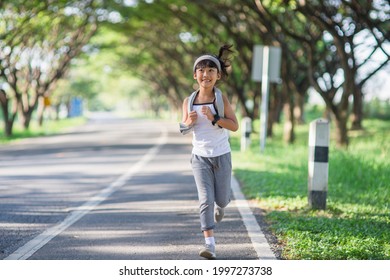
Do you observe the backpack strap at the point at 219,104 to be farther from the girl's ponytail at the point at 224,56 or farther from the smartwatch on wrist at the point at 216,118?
the girl's ponytail at the point at 224,56

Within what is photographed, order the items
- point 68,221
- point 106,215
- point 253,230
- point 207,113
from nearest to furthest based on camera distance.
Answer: point 207,113 → point 253,230 → point 68,221 → point 106,215

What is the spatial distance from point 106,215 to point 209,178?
253cm

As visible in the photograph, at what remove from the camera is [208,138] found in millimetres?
4965

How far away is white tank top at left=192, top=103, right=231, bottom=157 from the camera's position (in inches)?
194

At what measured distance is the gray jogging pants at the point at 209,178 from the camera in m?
4.99

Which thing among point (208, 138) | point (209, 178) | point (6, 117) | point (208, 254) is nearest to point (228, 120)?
point (208, 138)

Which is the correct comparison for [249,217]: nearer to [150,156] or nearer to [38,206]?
[38,206]

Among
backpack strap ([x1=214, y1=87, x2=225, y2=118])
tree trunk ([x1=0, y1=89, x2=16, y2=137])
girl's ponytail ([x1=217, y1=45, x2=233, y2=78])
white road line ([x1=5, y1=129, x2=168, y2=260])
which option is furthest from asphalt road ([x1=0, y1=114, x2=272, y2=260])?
tree trunk ([x1=0, y1=89, x2=16, y2=137])

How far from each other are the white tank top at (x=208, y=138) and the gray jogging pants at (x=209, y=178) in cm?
5

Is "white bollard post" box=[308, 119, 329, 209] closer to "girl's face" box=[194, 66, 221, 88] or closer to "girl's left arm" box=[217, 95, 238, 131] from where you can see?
"girl's left arm" box=[217, 95, 238, 131]

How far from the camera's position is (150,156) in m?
16.4

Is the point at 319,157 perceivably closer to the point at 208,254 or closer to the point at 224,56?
the point at 224,56

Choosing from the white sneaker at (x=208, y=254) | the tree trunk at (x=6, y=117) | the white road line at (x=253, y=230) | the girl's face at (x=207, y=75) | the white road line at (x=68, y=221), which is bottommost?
the white road line at (x=68, y=221)

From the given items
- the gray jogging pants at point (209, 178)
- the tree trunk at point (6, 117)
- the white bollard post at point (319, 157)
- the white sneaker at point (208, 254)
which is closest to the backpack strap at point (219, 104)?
the gray jogging pants at point (209, 178)
